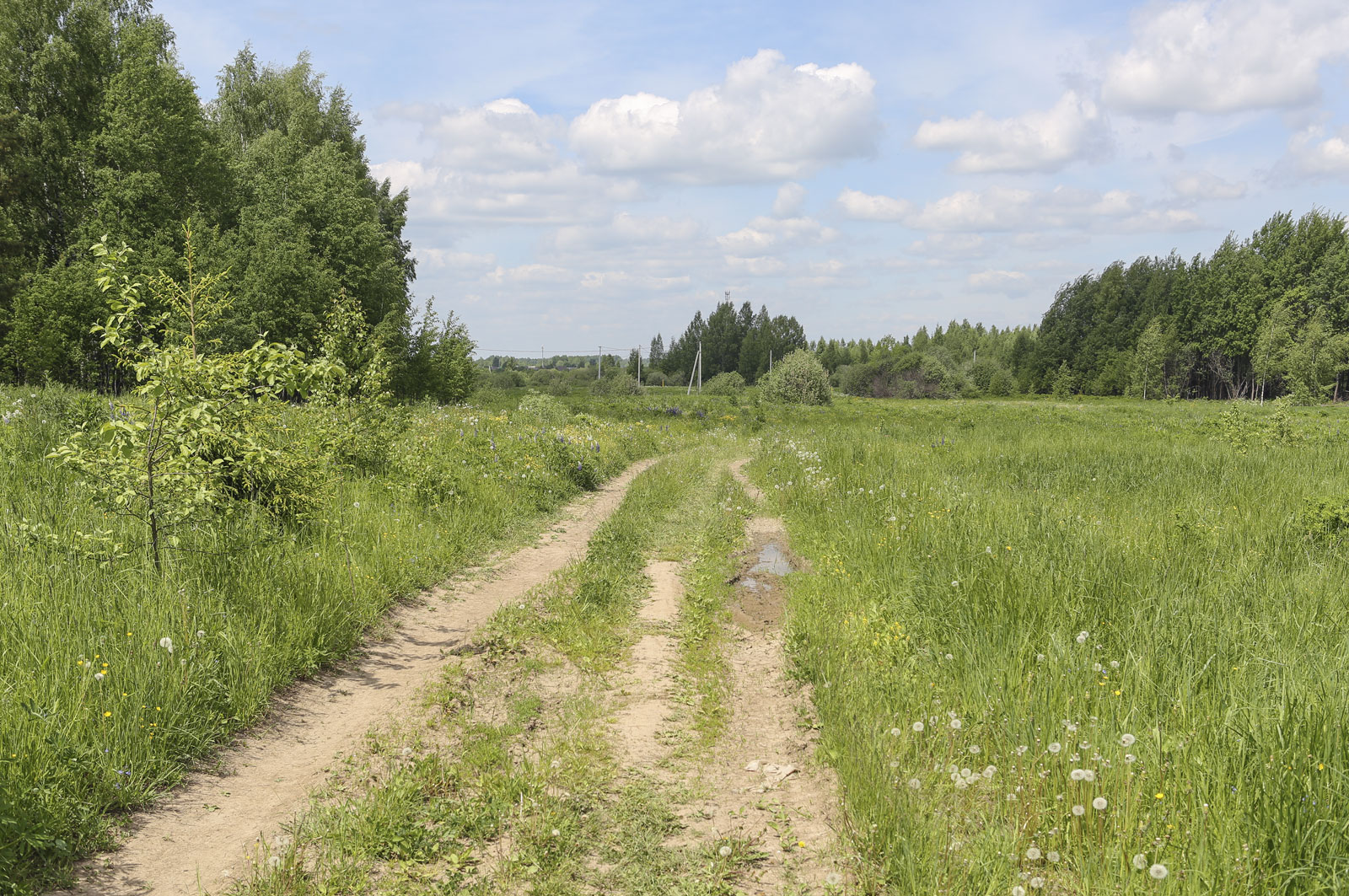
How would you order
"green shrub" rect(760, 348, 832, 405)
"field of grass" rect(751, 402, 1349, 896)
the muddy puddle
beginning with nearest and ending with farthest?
Answer: "field of grass" rect(751, 402, 1349, 896), the muddy puddle, "green shrub" rect(760, 348, 832, 405)

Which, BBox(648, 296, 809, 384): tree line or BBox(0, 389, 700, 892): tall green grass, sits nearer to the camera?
BBox(0, 389, 700, 892): tall green grass

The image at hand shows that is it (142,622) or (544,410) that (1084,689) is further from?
(544,410)

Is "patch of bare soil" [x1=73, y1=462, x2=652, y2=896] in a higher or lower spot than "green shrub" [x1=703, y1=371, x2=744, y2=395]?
lower

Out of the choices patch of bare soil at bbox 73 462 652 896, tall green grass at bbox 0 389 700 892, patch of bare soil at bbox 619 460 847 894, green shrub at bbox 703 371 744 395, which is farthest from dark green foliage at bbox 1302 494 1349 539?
green shrub at bbox 703 371 744 395

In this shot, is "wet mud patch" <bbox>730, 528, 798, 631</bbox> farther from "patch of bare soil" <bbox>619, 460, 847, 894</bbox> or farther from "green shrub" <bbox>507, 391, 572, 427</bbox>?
"green shrub" <bbox>507, 391, 572, 427</bbox>

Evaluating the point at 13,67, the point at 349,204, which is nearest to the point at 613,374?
the point at 349,204

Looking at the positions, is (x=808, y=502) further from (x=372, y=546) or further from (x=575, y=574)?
(x=372, y=546)

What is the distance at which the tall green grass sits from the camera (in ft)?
11.9

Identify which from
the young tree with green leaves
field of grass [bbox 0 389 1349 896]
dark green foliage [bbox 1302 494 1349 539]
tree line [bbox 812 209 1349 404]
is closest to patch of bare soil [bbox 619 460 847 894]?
field of grass [bbox 0 389 1349 896]

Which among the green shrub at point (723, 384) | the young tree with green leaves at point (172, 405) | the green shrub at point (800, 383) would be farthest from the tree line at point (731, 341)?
the young tree with green leaves at point (172, 405)

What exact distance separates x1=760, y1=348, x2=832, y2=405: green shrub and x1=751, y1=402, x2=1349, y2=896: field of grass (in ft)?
116

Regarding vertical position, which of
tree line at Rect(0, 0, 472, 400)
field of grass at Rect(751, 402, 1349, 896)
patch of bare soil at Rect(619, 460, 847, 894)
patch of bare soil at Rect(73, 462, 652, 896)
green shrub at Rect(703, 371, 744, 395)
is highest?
tree line at Rect(0, 0, 472, 400)

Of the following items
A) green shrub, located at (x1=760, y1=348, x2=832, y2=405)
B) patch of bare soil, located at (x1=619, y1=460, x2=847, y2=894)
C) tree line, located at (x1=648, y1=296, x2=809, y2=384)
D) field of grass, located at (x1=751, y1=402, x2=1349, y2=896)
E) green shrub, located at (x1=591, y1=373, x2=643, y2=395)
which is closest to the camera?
field of grass, located at (x1=751, y1=402, x2=1349, y2=896)

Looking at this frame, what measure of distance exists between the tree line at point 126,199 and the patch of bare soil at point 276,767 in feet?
71.2
